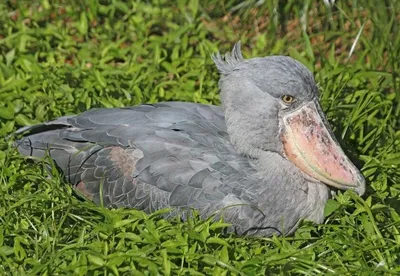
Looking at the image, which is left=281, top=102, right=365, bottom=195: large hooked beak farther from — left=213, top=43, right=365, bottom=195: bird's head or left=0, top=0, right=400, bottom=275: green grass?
left=0, top=0, right=400, bottom=275: green grass

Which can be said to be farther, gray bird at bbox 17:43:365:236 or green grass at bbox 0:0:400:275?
gray bird at bbox 17:43:365:236

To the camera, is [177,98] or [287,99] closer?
[287,99]

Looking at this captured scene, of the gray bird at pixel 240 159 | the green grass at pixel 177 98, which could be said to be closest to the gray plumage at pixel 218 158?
the gray bird at pixel 240 159

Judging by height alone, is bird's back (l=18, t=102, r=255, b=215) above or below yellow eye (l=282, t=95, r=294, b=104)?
below

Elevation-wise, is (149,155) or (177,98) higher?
(149,155)

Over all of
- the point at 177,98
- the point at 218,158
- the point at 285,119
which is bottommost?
the point at 177,98

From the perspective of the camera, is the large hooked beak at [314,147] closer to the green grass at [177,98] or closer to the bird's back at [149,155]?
the green grass at [177,98]

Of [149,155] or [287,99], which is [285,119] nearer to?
[287,99]

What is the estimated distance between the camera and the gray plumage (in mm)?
4277

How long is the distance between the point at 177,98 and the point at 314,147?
4.19ft

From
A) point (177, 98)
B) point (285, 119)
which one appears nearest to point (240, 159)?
point (285, 119)

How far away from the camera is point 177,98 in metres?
5.44

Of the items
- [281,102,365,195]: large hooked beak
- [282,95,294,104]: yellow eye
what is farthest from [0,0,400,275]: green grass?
[282,95,294,104]: yellow eye

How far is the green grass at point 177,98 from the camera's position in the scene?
385 centimetres
